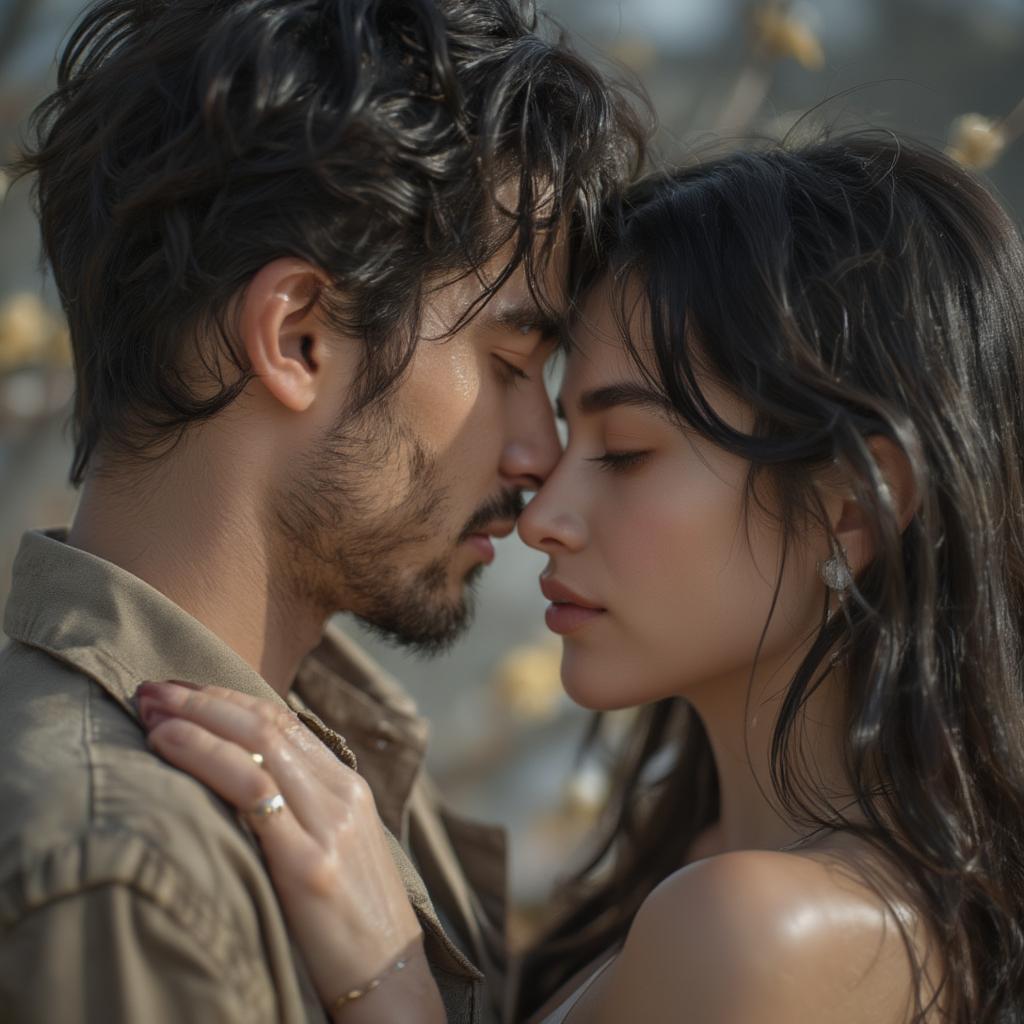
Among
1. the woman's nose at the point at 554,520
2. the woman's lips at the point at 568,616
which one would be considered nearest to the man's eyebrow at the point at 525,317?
the woman's nose at the point at 554,520

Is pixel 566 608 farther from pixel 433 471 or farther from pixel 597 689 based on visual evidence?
pixel 433 471

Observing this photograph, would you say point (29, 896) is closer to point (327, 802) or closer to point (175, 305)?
point (327, 802)

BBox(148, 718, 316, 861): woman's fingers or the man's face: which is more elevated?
the man's face

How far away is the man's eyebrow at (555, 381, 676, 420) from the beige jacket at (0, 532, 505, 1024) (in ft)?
2.40

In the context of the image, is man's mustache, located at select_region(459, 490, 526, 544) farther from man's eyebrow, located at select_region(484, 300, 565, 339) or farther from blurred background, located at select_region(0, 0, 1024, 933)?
blurred background, located at select_region(0, 0, 1024, 933)

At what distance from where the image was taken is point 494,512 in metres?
2.44

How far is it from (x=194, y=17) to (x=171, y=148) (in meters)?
0.27

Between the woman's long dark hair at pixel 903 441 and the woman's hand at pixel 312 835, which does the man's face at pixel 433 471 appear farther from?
the woman's hand at pixel 312 835

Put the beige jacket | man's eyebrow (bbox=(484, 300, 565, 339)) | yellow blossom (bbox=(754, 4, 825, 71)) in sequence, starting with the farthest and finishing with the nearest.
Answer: yellow blossom (bbox=(754, 4, 825, 71)) < man's eyebrow (bbox=(484, 300, 565, 339)) < the beige jacket

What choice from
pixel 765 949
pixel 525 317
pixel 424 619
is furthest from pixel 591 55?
pixel 765 949

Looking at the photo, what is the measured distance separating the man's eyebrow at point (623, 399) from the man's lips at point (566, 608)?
0.32 m

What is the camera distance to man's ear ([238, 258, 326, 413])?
6.75ft

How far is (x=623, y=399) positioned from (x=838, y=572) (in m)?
0.47

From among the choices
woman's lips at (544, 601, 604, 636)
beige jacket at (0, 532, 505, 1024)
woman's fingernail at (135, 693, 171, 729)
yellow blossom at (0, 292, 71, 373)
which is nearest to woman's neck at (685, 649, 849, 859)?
woman's lips at (544, 601, 604, 636)
